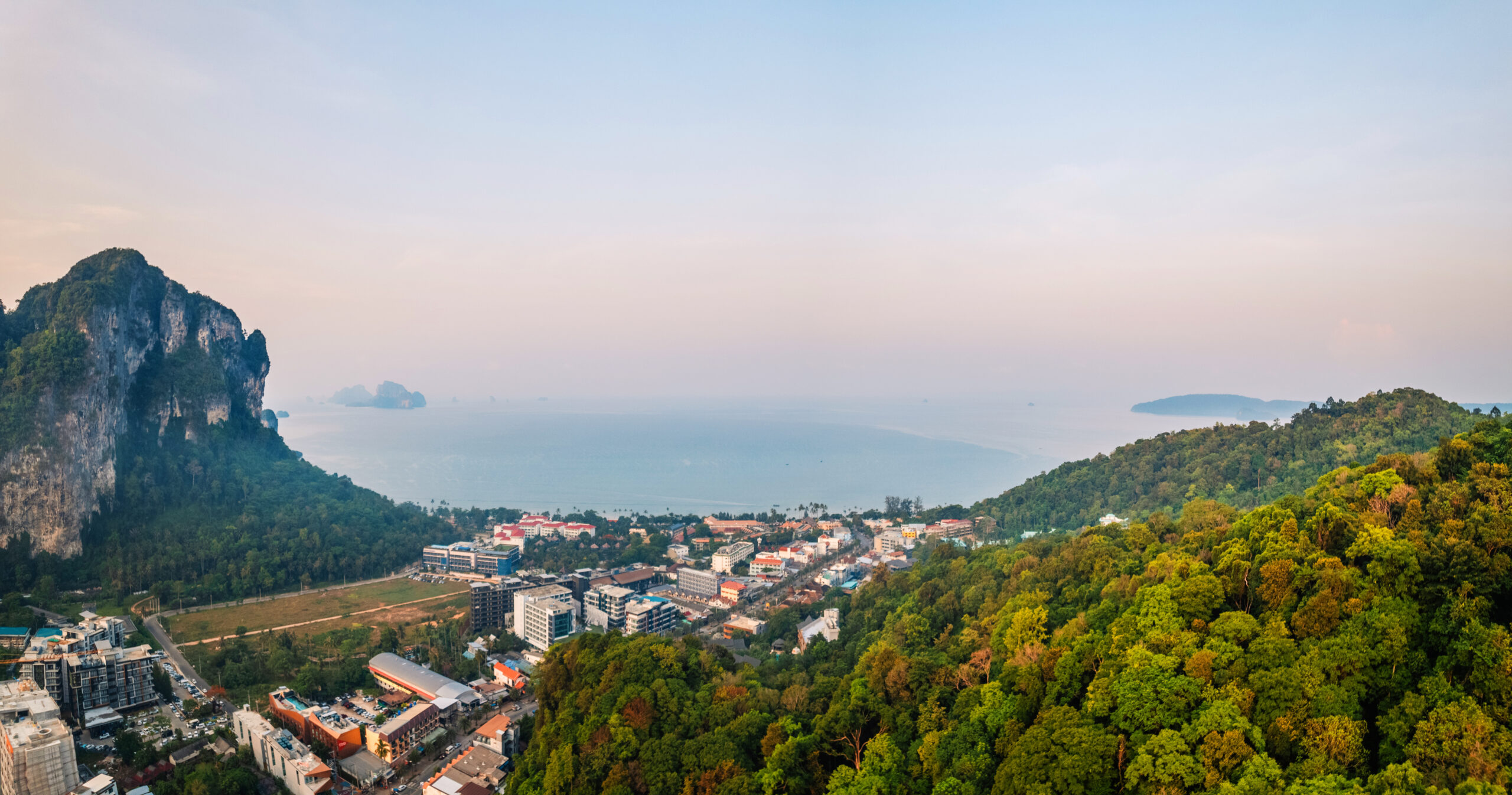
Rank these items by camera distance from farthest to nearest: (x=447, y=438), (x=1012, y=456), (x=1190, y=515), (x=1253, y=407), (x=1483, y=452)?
(x=1253, y=407), (x=447, y=438), (x=1012, y=456), (x=1190, y=515), (x=1483, y=452)

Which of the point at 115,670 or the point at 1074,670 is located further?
the point at 115,670

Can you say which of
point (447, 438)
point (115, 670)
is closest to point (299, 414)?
point (447, 438)

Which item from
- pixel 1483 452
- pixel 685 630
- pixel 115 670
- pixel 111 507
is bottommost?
pixel 685 630

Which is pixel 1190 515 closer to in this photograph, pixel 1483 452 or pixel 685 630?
pixel 1483 452

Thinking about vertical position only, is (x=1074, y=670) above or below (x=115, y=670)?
above

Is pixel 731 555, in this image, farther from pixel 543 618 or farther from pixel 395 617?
pixel 395 617

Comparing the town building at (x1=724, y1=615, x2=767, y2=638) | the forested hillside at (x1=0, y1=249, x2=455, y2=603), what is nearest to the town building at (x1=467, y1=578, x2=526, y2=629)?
the town building at (x1=724, y1=615, x2=767, y2=638)

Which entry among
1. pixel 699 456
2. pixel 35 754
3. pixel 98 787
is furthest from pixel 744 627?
pixel 699 456

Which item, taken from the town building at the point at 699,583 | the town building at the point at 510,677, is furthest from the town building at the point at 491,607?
the town building at the point at 699,583
